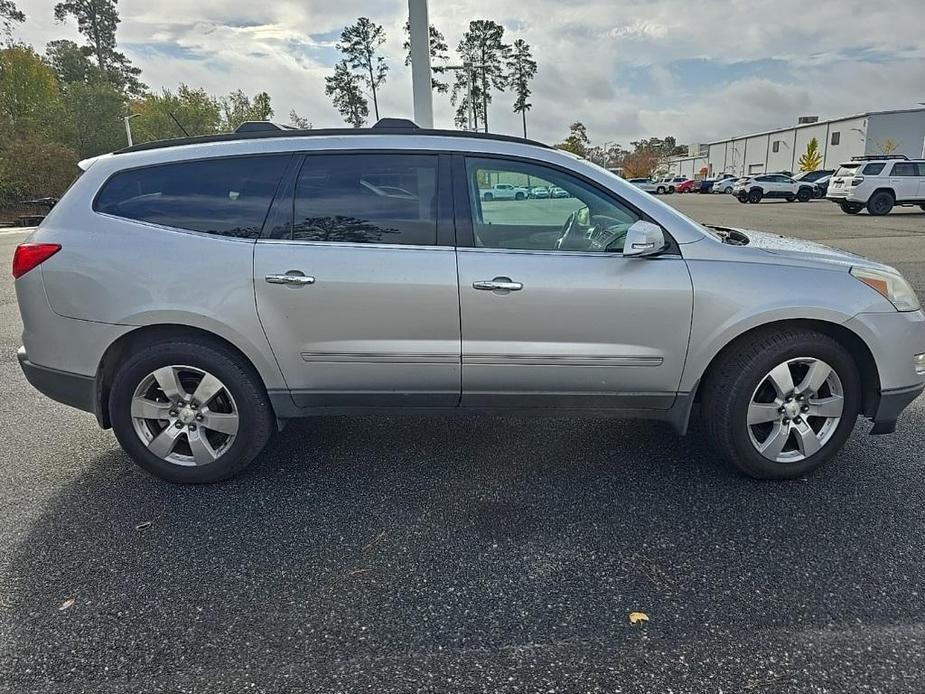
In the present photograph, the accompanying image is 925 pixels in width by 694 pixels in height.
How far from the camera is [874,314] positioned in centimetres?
302

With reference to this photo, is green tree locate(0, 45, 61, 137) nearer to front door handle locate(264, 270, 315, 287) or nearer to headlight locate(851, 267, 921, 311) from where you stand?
front door handle locate(264, 270, 315, 287)

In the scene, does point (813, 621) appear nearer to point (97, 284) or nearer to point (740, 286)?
point (740, 286)

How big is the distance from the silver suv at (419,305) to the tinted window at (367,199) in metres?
0.01

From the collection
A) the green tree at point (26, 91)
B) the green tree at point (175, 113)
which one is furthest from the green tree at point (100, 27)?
the green tree at point (26, 91)

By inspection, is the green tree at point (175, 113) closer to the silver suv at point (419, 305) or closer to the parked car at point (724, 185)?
the parked car at point (724, 185)

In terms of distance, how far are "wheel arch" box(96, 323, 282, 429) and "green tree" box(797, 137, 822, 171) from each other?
228 feet

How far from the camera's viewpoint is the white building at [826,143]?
53312mm

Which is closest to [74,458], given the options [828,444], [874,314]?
[828,444]

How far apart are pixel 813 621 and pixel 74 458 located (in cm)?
386

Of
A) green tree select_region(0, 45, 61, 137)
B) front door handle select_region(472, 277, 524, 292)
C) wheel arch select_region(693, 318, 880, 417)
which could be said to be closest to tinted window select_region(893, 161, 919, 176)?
wheel arch select_region(693, 318, 880, 417)

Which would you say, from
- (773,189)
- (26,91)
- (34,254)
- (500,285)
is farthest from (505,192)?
(26,91)

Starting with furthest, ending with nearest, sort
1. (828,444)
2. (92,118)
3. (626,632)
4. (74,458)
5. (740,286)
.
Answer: (92,118) < (74,458) < (828,444) < (740,286) < (626,632)

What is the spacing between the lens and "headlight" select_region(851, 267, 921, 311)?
3062 millimetres

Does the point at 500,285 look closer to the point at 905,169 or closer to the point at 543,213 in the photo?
the point at 543,213
